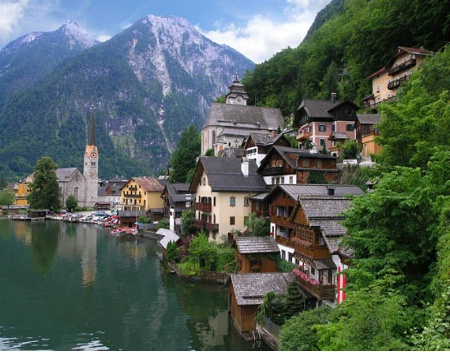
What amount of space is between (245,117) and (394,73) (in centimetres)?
3693

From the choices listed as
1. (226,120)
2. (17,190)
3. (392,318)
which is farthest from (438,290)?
(17,190)

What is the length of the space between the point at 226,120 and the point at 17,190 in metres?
82.1

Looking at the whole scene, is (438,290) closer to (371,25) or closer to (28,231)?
(371,25)

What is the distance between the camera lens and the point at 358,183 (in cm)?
3609

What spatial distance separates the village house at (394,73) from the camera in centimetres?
4403

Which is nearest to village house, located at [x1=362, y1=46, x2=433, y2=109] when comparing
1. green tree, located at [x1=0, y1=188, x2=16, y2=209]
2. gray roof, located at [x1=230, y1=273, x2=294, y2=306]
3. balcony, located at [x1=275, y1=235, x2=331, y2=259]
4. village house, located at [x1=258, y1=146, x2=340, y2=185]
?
village house, located at [x1=258, y1=146, x2=340, y2=185]

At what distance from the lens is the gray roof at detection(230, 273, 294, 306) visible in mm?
22672

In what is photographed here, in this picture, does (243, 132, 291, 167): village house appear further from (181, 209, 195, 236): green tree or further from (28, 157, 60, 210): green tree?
(28, 157, 60, 210): green tree

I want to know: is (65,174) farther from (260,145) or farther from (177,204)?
(260,145)

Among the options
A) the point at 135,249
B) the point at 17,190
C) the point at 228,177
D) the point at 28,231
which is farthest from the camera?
the point at 17,190

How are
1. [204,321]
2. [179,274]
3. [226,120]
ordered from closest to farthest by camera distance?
1. [204,321]
2. [179,274]
3. [226,120]

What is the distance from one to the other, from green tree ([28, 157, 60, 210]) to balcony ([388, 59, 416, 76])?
281 ft

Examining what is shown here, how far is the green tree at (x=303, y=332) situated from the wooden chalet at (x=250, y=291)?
4305 mm

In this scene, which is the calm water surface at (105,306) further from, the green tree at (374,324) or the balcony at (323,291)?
the green tree at (374,324)
